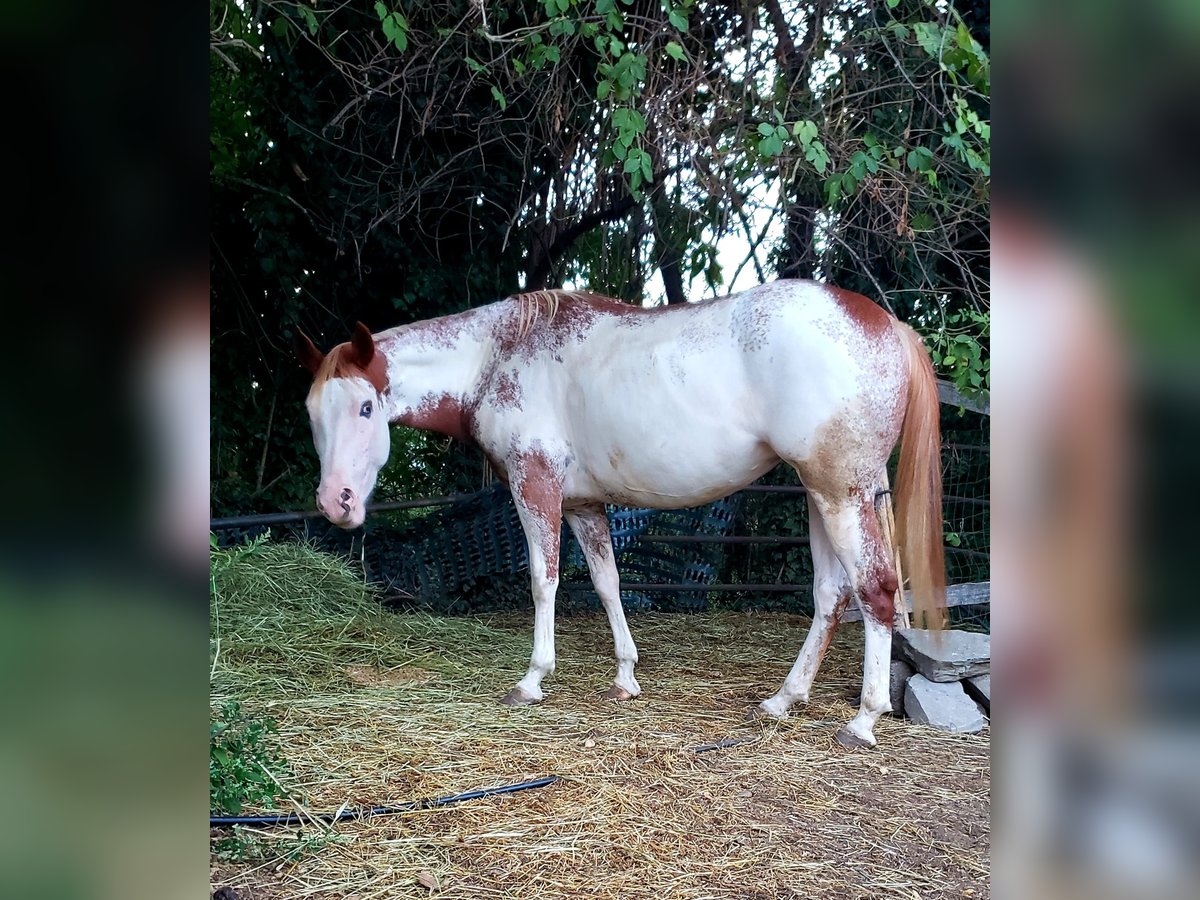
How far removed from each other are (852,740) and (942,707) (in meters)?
0.51

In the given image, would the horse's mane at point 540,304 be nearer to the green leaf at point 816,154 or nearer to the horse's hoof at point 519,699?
the green leaf at point 816,154

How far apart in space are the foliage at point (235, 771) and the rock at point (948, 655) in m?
2.43

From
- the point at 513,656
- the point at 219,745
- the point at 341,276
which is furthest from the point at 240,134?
the point at 219,745

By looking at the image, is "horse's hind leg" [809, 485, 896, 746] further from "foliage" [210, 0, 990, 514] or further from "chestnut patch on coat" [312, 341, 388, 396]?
"chestnut patch on coat" [312, 341, 388, 396]

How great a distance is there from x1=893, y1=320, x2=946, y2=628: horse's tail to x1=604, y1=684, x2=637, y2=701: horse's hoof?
49.4 inches

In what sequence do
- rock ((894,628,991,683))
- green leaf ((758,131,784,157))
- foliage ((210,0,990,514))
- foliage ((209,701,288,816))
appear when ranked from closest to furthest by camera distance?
1. foliage ((209,701,288,816))
2. green leaf ((758,131,784,157))
3. rock ((894,628,991,683))
4. foliage ((210,0,990,514))

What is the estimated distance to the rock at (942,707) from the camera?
331 cm

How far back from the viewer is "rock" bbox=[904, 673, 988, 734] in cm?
331

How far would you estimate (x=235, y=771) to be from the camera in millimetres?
1993
